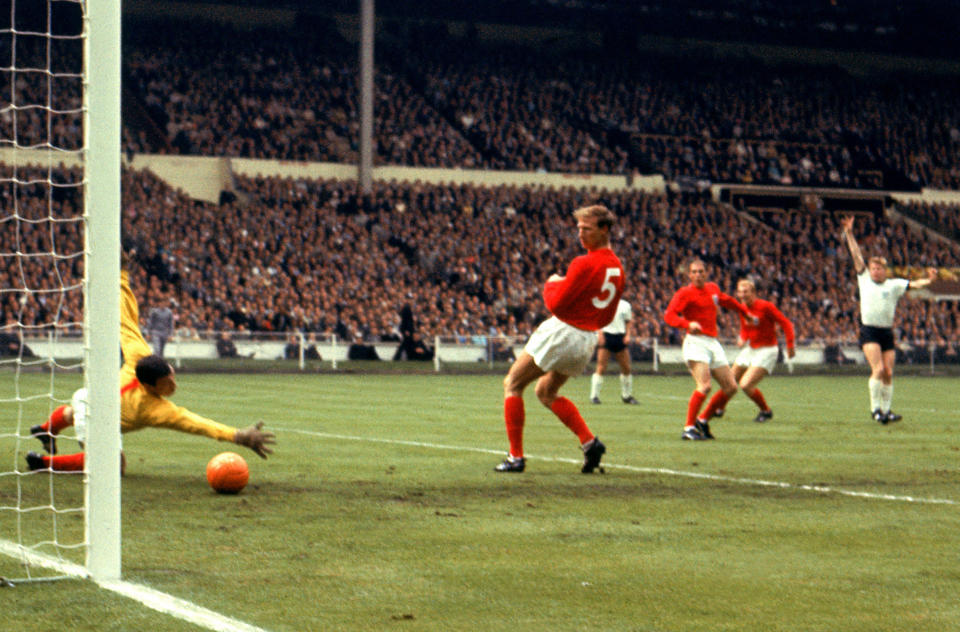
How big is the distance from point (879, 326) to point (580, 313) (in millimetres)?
8799

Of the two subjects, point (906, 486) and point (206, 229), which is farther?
point (206, 229)

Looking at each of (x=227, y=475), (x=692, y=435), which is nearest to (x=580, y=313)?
(x=227, y=475)

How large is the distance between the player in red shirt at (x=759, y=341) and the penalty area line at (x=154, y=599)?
12.6 meters

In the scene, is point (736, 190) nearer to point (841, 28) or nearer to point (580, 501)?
point (841, 28)

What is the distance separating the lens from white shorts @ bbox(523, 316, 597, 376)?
10117 millimetres

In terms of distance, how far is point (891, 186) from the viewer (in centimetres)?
5247

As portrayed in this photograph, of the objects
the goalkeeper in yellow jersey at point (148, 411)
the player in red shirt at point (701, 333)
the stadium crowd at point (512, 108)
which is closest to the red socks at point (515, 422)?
the goalkeeper in yellow jersey at point (148, 411)

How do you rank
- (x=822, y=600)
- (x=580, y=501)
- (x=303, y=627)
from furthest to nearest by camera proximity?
1. (x=580, y=501)
2. (x=822, y=600)
3. (x=303, y=627)

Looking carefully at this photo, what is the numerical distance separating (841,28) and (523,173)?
56.2 ft

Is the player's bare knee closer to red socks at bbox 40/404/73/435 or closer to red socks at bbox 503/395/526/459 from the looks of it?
red socks at bbox 503/395/526/459

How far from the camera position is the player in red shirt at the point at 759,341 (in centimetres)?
1770

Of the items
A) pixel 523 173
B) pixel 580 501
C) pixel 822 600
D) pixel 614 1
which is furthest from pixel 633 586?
pixel 614 1

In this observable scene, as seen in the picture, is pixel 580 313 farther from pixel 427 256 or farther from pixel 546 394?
pixel 427 256

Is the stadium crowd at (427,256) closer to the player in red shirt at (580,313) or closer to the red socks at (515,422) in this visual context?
the red socks at (515,422)
